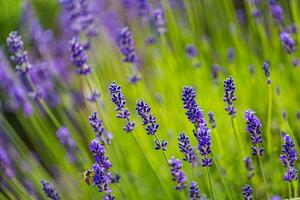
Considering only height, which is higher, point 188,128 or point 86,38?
point 86,38

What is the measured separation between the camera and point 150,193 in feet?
8.80

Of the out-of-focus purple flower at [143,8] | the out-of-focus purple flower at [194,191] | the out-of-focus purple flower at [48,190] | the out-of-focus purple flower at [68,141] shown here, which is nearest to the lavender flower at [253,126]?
the out-of-focus purple flower at [194,191]

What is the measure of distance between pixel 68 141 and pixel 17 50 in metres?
0.64

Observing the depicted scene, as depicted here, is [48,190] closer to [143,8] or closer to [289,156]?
[289,156]

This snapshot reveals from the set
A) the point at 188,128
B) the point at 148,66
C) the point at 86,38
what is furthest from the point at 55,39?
the point at 188,128

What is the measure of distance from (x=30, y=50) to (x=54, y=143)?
1.27 m

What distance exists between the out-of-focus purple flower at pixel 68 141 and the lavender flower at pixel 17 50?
45cm

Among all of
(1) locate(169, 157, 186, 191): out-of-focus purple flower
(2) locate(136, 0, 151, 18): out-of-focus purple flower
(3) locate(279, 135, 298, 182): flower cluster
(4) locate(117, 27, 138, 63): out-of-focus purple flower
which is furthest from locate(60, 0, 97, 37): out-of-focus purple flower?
(3) locate(279, 135, 298, 182): flower cluster

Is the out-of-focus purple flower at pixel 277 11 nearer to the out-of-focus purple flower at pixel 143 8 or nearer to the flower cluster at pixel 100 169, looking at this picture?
the out-of-focus purple flower at pixel 143 8

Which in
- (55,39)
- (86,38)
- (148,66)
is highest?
(55,39)

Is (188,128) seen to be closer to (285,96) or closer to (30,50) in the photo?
(285,96)

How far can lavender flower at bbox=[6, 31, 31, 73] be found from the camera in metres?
2.41

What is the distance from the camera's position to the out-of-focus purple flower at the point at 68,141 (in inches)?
114

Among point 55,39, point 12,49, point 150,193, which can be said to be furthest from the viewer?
point 55,39
